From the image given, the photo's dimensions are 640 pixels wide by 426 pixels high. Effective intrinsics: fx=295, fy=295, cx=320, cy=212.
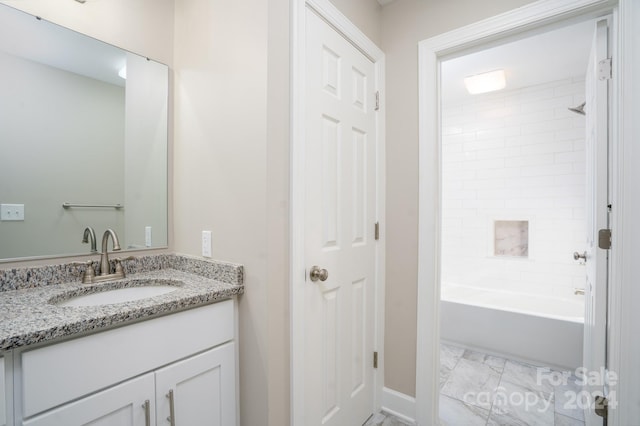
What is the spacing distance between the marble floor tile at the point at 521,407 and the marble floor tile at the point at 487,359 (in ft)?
0.81

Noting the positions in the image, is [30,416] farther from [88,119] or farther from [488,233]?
[488,233]

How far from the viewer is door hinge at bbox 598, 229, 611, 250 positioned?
1.30 m

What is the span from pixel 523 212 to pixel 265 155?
312 cm

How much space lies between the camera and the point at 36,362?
0.78 metres

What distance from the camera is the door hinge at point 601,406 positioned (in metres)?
1.32

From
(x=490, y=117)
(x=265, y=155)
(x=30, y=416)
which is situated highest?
(x=490, y=117)

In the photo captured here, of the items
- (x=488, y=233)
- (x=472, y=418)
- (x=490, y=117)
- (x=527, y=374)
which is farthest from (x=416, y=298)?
(x=490, y=117)

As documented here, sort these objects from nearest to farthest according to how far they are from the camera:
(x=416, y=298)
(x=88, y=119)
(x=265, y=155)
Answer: (x=265, y=155) < (x=88, y=119) < (x=416, y=298)

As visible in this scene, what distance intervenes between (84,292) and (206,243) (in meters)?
0.49

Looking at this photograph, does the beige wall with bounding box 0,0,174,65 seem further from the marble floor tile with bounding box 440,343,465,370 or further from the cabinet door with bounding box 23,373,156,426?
the marble floor tile with bounding box 440,343,465,370

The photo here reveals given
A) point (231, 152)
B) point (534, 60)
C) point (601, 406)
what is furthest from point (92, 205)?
point (534, 60)

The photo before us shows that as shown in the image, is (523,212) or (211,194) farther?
(523,212)

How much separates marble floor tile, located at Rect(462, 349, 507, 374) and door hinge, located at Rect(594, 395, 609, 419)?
949 millimetres

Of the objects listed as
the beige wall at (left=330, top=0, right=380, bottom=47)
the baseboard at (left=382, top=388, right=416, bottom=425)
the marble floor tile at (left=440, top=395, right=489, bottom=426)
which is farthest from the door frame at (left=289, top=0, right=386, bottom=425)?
the marble floor tile at (left=440, top=395, right=489, bottom=426)
